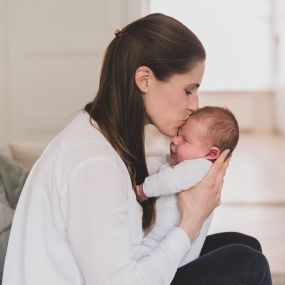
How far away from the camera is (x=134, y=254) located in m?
1.34

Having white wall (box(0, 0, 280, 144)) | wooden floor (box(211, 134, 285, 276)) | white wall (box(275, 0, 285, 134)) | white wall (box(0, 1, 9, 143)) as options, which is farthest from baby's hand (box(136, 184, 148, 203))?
white wall (box(275, 0, 285, 134))

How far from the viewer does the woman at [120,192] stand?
1.18 m

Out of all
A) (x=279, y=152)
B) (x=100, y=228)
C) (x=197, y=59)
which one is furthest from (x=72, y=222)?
(x=279, y=152)

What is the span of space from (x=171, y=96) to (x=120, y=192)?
11.1 inches

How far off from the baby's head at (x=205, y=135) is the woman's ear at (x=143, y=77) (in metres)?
0.20

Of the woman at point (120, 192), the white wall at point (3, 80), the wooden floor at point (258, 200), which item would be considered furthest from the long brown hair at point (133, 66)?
the white wall at point (3, 80)

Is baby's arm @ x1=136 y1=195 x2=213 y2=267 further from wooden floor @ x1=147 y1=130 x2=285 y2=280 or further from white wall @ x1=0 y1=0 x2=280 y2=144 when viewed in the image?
white wall @ x1=0 y1=0 x2=280 y2=144

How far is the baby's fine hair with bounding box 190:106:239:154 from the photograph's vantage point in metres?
1.53

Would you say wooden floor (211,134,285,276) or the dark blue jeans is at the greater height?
the dark blue jeans

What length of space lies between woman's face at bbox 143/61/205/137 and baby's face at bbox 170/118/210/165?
0.08 m

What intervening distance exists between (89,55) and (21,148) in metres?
1.51

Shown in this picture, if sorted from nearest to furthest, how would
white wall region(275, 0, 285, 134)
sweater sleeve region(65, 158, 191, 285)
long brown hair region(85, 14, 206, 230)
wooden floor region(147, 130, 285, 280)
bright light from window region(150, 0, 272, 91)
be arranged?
sweater sleeve region(65, 158, 191, 285) → long brown hair region(85, 14, 206, 230) → wooden floor region(147, 130, 285, 280) → white wall region(275, 0, 285, 134) → bright light from window region(150, 0, 272, 91)

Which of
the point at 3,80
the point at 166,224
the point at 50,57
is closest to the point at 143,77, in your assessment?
the point at 166,224

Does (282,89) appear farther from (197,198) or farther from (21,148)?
(197,198)
